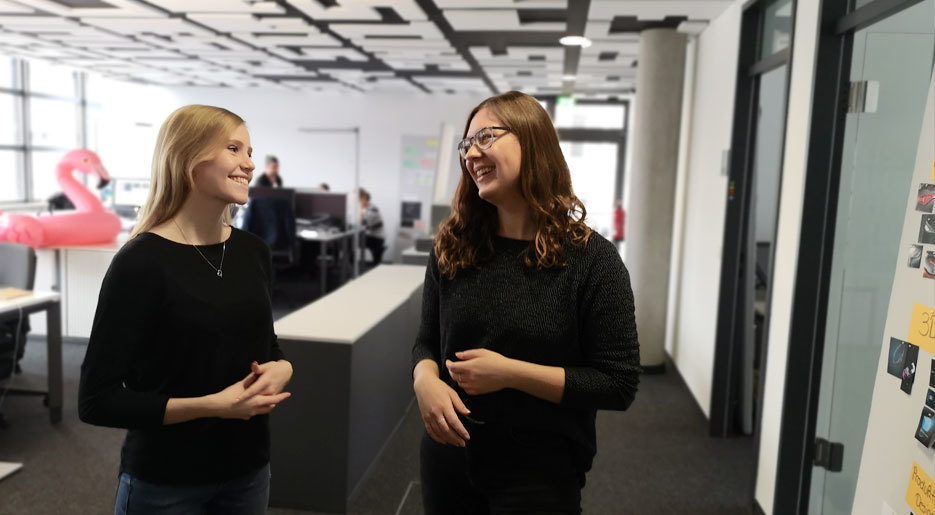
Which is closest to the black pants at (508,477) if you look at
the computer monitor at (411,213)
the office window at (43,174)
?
the computer monitor at (411,213)

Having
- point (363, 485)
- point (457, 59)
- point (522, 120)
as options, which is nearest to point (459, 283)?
point (522, 120)

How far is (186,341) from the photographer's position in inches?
47.5

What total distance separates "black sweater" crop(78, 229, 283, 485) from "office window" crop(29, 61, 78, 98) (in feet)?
27.6

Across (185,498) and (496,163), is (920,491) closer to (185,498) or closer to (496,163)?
(496,163)

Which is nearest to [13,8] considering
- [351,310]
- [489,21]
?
[489,21]

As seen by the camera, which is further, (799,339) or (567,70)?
(567,70)

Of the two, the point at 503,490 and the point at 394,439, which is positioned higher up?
the point at 503,490

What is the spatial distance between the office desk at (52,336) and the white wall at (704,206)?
351cm

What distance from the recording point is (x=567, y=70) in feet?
22.8

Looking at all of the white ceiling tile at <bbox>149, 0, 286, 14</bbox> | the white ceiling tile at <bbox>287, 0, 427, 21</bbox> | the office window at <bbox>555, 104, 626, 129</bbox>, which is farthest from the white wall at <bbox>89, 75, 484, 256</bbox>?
the white ceiling tile at <bbox>149, 0, 286, 14</bbox>

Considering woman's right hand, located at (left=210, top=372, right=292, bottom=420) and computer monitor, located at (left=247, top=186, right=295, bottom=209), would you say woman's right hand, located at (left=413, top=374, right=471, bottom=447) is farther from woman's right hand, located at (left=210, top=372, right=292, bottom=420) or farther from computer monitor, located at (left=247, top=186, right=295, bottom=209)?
computer monitor, located at (left=247, top=186, right=295, bottom=209)

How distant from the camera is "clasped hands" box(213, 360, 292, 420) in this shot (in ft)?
3.99

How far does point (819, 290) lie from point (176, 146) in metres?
2.18

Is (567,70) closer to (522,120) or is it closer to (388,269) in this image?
(388,269)
